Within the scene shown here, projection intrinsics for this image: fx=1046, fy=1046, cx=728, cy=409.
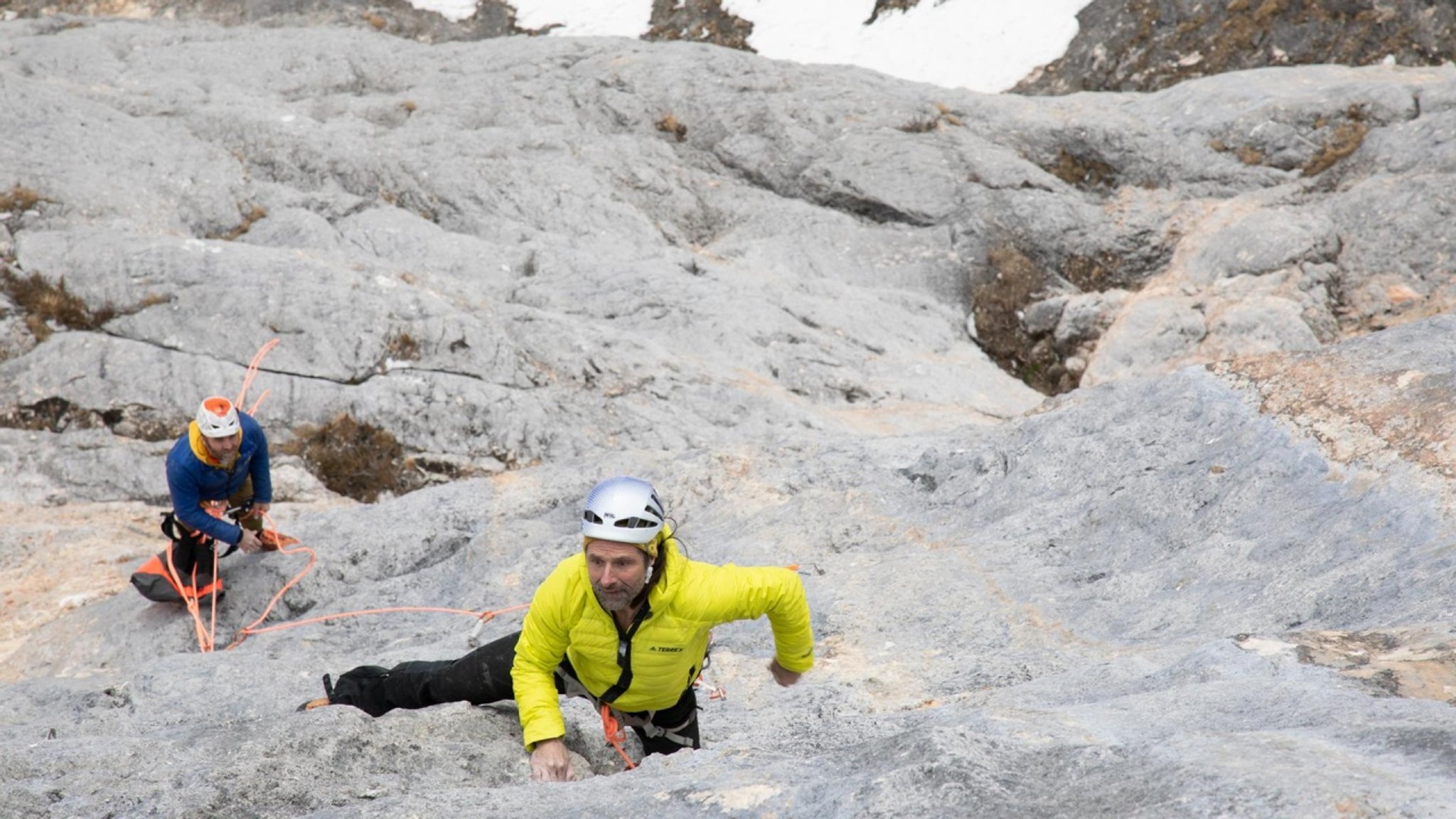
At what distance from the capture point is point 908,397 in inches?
708

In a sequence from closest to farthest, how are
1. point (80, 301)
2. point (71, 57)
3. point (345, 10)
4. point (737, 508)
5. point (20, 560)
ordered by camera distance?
1. point (737, 508)
2. point (20, 560)
3. point (80, 301)
4. point (71, 57)
5. point (345, 10)

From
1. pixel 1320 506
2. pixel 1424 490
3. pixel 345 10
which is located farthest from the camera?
pixel 345 10

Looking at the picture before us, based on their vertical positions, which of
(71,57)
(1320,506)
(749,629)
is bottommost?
(749,629)

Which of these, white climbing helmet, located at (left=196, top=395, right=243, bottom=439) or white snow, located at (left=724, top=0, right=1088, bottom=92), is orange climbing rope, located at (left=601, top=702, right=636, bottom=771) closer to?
white climbing helmet, located at (left=196, top=395, right=243, bottom=439)

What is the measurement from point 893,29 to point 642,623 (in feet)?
123

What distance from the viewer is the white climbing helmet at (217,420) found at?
A: 9.73 meters

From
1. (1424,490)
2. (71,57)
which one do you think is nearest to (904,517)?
(1424,490)

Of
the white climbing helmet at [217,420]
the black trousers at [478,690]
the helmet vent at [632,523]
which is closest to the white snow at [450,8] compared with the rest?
the white climbing helmet at [217,420]

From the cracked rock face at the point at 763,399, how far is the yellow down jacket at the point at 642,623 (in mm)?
479

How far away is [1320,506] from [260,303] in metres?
15.6

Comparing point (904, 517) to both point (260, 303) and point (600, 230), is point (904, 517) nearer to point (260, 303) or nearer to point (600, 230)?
point (260, 303)

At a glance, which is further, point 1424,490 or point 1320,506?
point 1320,506

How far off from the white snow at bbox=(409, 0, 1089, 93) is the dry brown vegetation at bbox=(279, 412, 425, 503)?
82.8 feet

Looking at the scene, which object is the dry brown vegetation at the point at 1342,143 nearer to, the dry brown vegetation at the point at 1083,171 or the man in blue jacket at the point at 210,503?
the dry brown vegetation at the point at 1083,171
